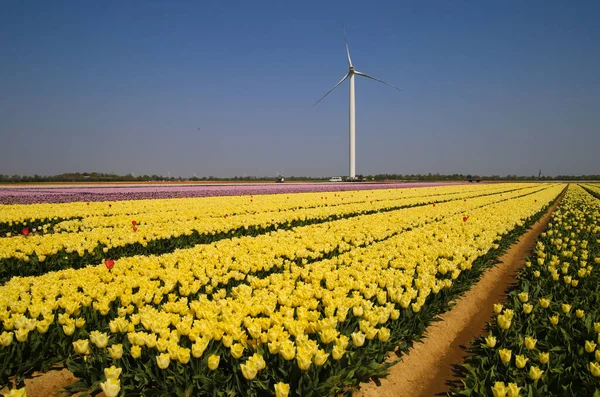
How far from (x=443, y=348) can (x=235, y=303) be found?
3.12 m

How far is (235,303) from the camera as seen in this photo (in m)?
4.04

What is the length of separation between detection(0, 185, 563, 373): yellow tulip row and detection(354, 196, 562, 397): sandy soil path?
2.02ft

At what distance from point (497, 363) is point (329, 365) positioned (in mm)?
2110

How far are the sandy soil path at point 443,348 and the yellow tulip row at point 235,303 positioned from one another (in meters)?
0.62

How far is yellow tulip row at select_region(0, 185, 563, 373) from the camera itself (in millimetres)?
3301

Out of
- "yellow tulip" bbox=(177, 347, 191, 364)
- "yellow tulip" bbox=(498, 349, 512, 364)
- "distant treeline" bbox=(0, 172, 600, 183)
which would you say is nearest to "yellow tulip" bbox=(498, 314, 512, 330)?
"yellow tulip" bbox=(498, 349, 512, 364)

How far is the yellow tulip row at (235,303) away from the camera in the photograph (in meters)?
3.30

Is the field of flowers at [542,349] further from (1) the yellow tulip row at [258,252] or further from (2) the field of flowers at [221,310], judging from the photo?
(1) the yellow tulip row at [258,252]

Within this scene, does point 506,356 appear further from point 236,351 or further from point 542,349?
point 236,351

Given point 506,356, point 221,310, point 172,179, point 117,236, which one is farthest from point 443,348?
point 172,179

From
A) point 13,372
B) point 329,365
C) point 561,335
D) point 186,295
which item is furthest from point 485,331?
point 13,372

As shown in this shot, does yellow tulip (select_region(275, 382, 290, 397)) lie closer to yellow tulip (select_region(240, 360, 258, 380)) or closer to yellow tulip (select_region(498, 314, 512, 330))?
yellow tulip (select_region(240, 360, 258, 380))

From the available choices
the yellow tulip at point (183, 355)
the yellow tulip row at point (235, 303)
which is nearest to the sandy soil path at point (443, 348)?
the yellow tulip row at point (235, 303)

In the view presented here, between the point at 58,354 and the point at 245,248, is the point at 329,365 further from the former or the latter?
the point at 245,248
